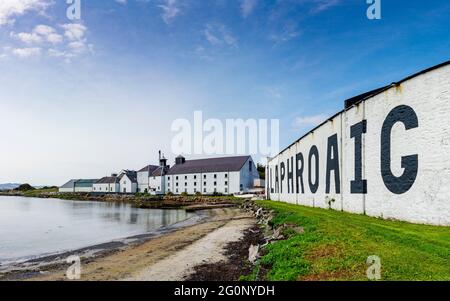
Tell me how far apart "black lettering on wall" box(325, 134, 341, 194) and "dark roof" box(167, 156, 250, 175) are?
59.4 metres

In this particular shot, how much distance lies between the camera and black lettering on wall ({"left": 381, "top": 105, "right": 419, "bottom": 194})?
15404 mm

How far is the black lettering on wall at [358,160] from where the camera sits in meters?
19.6

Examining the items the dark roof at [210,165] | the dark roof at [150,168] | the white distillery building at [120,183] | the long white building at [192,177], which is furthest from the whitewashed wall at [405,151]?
the white distillery building at [120,183]

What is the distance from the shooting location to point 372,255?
8.86m

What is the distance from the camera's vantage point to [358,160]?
20141 millimetres

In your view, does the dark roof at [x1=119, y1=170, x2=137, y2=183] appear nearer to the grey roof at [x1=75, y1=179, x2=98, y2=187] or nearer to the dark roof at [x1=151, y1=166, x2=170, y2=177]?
the dark roof at [x1=151, y1=166, x2=170, y2=177]

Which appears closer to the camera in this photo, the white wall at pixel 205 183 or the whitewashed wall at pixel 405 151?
the whitewashed wall at pixel 405 151

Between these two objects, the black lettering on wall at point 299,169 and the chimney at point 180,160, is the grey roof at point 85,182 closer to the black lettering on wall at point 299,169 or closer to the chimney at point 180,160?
the chimney at point 180,160

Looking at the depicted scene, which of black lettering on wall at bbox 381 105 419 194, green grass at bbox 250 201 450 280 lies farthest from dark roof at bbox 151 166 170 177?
green grass at bbox 250 201 450 280

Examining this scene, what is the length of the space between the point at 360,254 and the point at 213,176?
80.3 m

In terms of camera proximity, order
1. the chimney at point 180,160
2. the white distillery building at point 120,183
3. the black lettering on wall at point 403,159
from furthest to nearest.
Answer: the white distillery building at point 120,183 < the chimney at point 180,160 < the black lettering on wall at point 403,159

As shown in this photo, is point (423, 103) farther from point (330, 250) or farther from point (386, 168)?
point (330, 250)

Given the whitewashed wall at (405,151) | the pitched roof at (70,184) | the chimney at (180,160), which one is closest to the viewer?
the whitewashed wall at (405,151)

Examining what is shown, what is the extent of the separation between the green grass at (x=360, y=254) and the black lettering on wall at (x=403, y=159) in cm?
278
